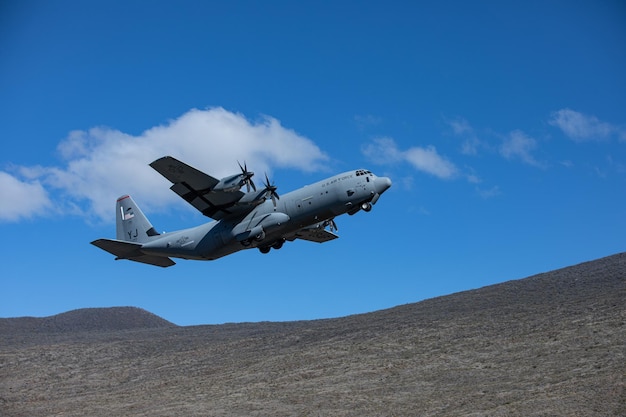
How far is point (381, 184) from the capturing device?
46.6 m

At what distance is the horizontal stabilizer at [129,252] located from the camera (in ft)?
171

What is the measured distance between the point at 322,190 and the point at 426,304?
40914 millimetres

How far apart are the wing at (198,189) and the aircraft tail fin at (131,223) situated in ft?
23.0

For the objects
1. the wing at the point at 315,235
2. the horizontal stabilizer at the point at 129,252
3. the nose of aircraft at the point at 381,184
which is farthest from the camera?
the wing at the point at 315,235

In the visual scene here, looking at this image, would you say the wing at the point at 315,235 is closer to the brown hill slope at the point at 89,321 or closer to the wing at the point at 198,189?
the wing at the point at 198,189

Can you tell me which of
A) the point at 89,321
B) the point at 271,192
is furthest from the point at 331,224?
the point at 89,321

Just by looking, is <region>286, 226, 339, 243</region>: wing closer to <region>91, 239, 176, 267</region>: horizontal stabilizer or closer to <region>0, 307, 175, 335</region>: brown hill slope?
<region>91, 239, 176, 267</region>: horizontal stabilizer

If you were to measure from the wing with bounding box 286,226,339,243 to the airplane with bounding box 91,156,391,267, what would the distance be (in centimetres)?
17

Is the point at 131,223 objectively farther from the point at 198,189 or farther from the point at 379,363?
the point at 379,363

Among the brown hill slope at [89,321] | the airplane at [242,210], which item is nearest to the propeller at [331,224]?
the airplane at [242,210]

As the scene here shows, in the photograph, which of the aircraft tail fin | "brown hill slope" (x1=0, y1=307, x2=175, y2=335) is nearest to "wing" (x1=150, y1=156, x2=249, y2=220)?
the aircraft tail fin

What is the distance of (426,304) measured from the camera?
84.2 meters

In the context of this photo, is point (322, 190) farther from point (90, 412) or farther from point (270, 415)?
point (90, 412)

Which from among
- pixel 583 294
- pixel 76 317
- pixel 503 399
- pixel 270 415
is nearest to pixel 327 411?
pixel 270 415
